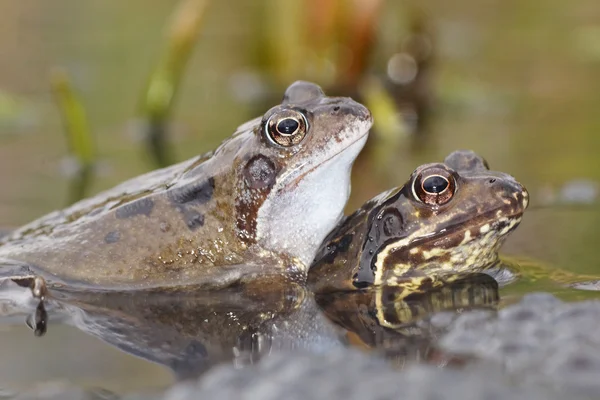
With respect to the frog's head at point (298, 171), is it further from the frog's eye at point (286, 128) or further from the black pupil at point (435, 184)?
the black pupil at point (435, 184)

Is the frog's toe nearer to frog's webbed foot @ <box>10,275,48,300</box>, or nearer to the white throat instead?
the white throat

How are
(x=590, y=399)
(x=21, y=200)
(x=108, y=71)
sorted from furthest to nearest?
1. (x=108, y=71)
2. (x=21, y=200)
3. (x=590, y=399)

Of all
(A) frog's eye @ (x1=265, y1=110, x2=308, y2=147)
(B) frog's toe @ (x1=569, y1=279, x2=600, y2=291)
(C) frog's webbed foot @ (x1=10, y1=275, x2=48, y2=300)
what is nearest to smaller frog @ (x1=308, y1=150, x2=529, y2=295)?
(B) frog's toe @ (x1=569, y1=279, x2=600, y2=291)

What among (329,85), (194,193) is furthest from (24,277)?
→ (329,85)

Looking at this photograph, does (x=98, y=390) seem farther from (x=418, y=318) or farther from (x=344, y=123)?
(x=344, y=123)

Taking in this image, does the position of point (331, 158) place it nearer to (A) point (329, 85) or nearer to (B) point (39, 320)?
(B) point (39, 320)

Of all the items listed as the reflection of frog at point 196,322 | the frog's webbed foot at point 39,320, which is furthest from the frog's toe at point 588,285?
the frog's webbed foot at point 39,320

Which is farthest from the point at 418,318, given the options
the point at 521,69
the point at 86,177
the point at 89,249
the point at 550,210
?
the point at 521,69
